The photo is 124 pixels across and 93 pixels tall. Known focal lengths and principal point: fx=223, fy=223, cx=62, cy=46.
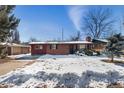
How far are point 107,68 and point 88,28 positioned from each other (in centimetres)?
155

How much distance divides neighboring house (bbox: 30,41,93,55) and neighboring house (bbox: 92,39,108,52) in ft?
0.69

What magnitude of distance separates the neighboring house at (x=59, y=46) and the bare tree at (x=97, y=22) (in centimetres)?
98

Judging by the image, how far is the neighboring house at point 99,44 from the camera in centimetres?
781

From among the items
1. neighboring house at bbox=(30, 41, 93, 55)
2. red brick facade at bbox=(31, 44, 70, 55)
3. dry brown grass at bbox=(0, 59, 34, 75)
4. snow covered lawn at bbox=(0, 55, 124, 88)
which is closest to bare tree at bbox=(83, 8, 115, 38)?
neighboring house at bbox=(30, 41, 93, 55)

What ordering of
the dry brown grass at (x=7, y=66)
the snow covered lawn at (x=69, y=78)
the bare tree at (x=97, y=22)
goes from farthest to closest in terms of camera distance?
the dry brown grass at (x=7, y=66) < the bare tree at (x=97, y=22) < the snow covered lawn at (x=69, y=78)

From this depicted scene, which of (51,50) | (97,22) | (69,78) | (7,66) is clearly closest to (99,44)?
(97,22)

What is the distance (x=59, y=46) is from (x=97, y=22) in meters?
4.83

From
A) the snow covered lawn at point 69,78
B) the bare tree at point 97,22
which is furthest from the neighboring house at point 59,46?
the snow covered lawn at point 69,78

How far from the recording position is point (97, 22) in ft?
23.0

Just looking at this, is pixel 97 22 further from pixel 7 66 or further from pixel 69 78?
pixel 7 66

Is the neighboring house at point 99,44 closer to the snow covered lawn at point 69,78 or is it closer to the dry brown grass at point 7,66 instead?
the snow covered lawn at point 69,78

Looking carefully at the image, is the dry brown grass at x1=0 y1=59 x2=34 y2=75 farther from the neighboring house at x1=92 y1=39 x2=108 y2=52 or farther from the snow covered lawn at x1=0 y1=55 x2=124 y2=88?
the neighboring house at x1=92 y1=39 x2=108 y2=52
